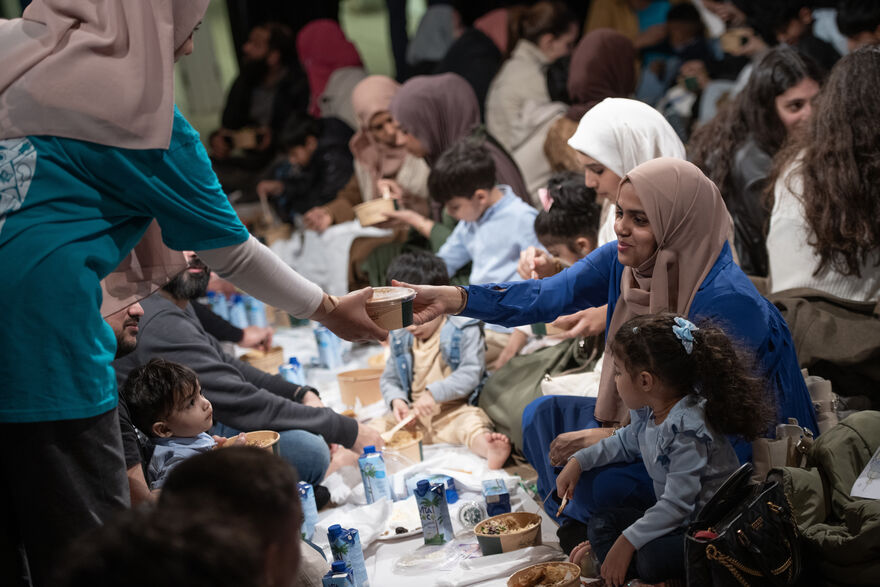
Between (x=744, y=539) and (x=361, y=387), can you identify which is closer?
(x=744, y=539)

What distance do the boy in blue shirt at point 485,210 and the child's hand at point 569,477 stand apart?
1.79 m

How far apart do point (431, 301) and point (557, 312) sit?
0.41 metres

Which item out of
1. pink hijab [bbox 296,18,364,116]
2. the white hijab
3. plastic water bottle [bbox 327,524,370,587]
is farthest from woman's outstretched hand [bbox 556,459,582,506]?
pink hijab [bbox 296,18,364,116]

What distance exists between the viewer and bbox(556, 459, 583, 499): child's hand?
2516mm

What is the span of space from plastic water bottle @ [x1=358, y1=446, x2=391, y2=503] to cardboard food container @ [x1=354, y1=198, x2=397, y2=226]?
213 cm

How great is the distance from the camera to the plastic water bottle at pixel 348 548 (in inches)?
101

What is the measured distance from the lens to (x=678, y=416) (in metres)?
2.25

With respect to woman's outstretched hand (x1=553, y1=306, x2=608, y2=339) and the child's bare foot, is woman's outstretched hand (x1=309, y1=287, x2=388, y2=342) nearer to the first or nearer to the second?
woman's outstretched hand (x1=553, y1=306, x2=608, y2=339)

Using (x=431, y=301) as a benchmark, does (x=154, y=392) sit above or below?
below

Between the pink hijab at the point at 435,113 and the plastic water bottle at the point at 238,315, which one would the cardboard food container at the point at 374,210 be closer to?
the pink hijab at the point at 435,113

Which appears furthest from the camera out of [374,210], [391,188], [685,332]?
[391,188]

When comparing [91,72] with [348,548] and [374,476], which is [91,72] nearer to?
[348,548]

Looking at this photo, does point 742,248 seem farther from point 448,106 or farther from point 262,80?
point 262,80

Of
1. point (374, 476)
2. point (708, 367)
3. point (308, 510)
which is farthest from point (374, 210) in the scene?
point (708, 367)
